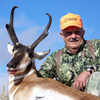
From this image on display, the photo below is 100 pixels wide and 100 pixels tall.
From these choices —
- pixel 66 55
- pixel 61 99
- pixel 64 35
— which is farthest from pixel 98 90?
pixel 64 35

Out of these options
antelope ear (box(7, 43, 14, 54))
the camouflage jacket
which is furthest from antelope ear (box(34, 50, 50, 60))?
antelope ear (box(7, 43, 14, 54))

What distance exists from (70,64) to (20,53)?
5.48 feet

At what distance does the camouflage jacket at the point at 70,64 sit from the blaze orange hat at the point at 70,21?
660 millimetres

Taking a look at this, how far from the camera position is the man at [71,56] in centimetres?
546

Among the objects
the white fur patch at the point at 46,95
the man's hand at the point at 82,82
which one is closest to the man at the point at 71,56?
the man's hand at the point at 82,82

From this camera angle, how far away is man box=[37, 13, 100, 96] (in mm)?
5465

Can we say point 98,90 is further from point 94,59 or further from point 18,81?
point 18,81

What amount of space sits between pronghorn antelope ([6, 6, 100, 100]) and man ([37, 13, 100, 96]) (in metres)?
0.74

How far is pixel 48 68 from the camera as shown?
19.1 ft

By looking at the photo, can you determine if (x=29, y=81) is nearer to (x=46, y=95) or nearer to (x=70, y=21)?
(x=46, y=95)

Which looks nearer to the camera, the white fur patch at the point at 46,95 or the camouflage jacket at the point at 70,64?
the white fur patch at the point at 46,95

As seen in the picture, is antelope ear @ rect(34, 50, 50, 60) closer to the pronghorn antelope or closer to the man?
the pronghorn antelope

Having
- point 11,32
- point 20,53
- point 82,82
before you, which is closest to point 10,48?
point 11,32

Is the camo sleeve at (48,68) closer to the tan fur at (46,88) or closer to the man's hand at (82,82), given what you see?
the tan fur at (46,88)
